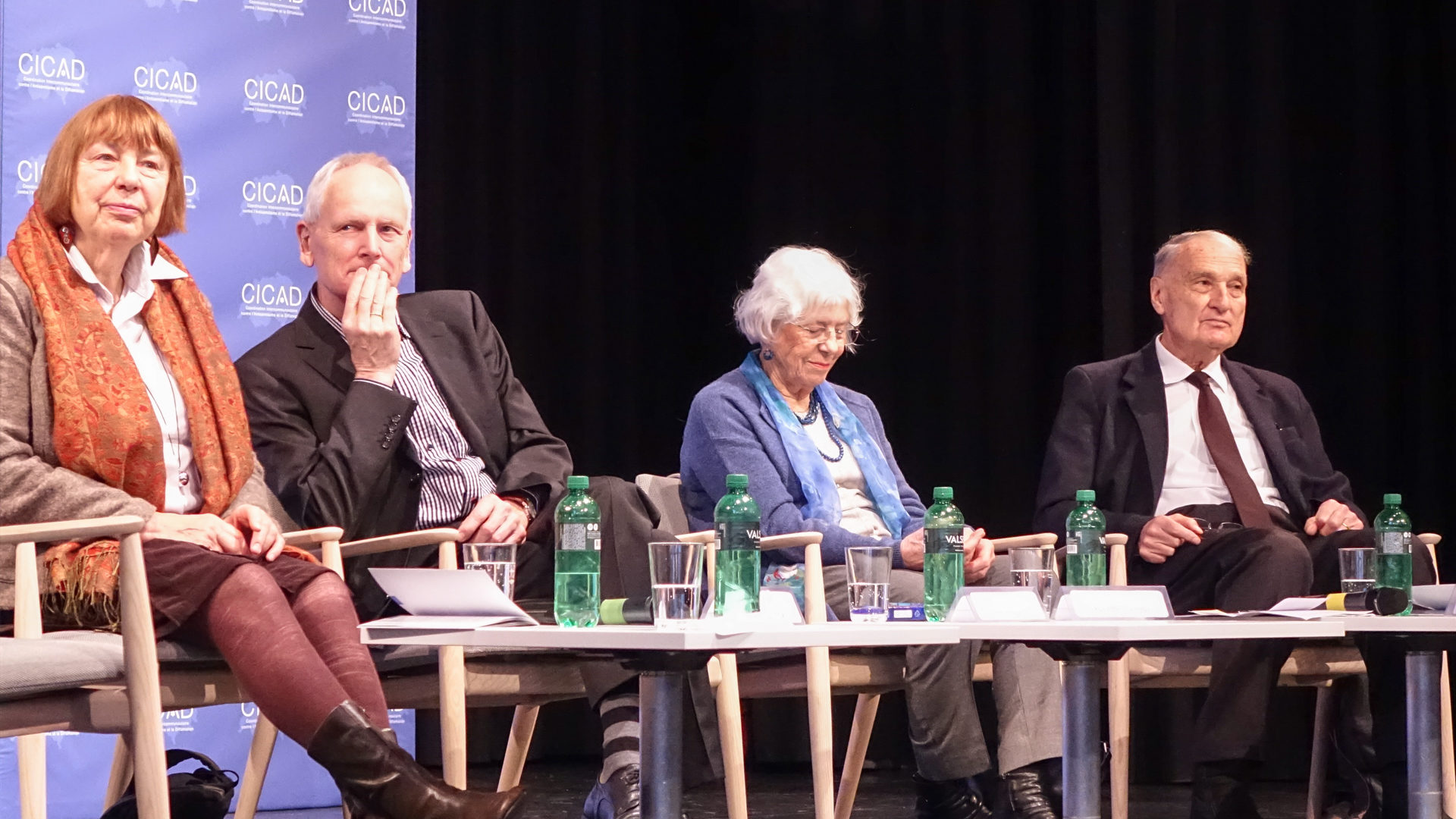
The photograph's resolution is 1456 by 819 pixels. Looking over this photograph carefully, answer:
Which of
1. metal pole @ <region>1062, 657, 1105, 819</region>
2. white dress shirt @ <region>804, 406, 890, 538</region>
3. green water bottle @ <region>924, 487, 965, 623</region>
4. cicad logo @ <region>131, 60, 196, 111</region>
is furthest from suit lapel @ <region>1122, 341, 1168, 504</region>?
cicad logo @ <region>131, 60, 196, 111</region>

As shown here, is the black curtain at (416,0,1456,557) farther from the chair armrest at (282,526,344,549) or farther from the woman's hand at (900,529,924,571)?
the chair armrest at (282,526,344,549)

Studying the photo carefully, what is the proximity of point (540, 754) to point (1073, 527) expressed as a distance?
8.15ft

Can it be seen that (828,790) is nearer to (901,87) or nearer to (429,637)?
(429,637)

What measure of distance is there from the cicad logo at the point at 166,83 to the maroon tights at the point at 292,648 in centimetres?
181

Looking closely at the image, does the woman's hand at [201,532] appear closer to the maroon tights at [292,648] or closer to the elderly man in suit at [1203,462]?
the maroon tights at [292,648]

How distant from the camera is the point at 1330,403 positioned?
452 cm

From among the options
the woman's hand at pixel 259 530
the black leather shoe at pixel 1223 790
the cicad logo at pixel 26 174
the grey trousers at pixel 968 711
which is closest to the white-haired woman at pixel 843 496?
the grey trousers at pixel 968 711

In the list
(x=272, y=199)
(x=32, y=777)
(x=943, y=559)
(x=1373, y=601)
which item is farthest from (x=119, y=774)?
(x=1373, y=601)

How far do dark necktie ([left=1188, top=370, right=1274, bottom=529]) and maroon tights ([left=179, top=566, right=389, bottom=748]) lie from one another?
79.6 inches

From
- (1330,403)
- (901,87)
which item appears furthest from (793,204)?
(1330,403)

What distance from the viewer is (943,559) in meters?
2.68

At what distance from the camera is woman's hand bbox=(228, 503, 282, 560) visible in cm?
251

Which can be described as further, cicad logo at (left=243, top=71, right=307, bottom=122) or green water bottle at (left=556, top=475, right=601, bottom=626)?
cicad logo at (left=243, top=71, right=307, bottom=122)

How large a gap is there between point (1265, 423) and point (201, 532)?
238cm
